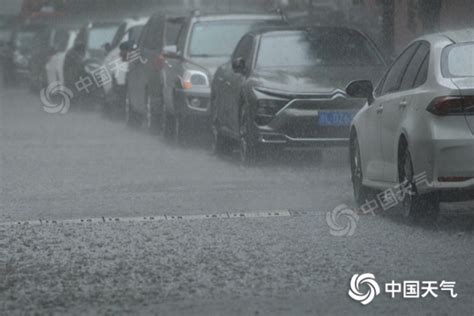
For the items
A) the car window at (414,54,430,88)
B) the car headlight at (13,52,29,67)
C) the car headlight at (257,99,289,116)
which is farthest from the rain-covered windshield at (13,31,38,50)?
the car window at (414,54,430,88)

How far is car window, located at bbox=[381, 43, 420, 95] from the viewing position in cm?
1319

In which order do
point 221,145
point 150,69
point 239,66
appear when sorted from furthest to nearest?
point 150,69
point 221,145
point 239,66

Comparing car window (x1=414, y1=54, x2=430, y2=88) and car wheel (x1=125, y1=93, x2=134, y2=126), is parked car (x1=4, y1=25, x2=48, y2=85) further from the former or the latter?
car window (x1=414, y1=54, x2=430, y2=88)

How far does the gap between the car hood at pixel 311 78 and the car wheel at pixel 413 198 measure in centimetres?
583

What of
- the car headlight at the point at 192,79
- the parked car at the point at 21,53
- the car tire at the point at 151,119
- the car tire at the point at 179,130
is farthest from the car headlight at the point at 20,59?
the car headlight at the point at 192,79

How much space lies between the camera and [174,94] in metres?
22.6

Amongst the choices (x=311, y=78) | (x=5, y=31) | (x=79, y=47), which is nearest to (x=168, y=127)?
(x=311, y=78)

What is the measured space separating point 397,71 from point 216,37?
9845 millimetres

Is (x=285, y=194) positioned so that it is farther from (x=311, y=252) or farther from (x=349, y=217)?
(x=311, y=252)

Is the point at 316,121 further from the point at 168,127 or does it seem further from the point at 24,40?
the point at 24,40

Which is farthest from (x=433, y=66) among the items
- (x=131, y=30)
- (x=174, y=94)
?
(x=131, y=30)

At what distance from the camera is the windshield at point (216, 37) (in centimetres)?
2283

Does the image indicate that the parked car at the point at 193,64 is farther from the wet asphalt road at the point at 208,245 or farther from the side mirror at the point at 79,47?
the side mirror at the point at 79,47

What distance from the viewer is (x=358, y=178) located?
1419 centimetres
